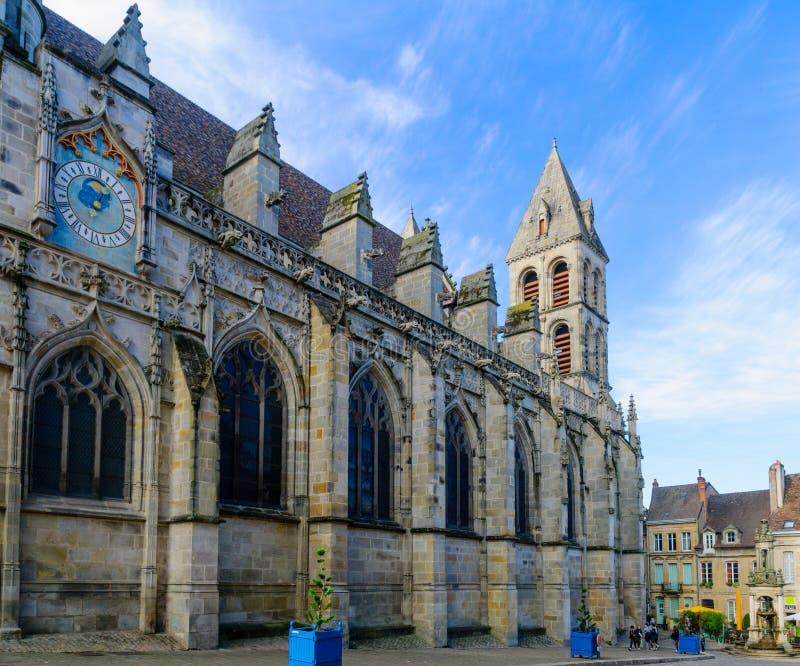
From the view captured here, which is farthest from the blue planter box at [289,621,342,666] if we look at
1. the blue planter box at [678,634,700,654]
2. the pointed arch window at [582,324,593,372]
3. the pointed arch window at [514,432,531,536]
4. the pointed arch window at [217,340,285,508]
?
the pointed arch window at [582,324,593,372]

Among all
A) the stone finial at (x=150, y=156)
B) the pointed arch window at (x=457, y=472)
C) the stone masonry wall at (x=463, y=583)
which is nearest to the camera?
the stone finial at (x=150, y=156)

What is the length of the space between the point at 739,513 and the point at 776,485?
3.71 meters

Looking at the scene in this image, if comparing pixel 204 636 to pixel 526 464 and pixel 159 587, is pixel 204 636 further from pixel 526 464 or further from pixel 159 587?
pixel 526 464

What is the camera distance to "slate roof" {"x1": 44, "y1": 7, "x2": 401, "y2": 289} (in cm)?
1758

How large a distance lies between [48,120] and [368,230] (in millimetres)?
8870

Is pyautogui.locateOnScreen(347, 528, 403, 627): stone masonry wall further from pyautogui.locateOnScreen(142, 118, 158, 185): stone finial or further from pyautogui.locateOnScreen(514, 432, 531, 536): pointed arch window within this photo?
pyautogui.locateOnScreen(142, 118, 158, 185): stone finial

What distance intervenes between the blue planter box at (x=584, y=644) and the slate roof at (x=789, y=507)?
36.7m

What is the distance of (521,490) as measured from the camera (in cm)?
2512

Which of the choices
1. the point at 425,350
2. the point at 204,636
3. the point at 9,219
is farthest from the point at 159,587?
the point at 425,350

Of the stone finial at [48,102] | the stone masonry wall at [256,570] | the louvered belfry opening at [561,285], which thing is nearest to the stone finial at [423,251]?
the stone masonry wall at [256,570]

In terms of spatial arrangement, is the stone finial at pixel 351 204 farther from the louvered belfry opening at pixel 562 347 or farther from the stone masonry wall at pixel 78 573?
the louvered belfry opening at pixel 562 347

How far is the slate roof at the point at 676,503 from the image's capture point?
2233 inches

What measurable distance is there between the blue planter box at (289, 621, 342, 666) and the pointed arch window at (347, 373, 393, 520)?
831 cm

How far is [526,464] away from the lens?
25359mm
